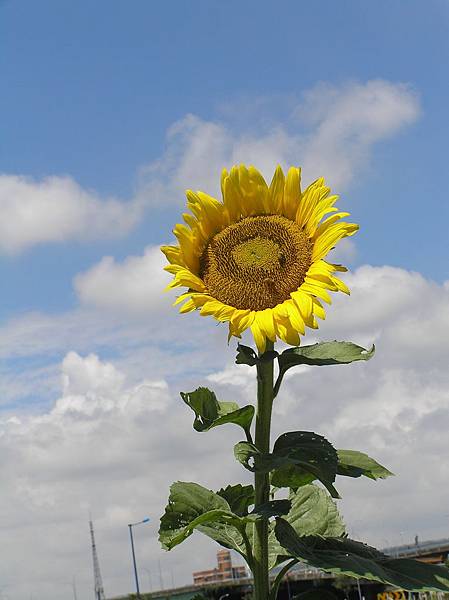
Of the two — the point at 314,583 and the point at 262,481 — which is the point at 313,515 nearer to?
the point at 262,481

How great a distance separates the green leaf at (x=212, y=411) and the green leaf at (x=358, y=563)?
499 millimetres

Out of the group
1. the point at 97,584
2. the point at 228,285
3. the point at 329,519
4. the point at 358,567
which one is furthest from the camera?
the point at 97,584

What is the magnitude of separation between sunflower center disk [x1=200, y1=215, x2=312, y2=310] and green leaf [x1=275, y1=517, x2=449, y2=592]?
106cm

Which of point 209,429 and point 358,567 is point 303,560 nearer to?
point 358,567

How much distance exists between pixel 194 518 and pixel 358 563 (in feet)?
2.66

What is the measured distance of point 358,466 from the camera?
435cm

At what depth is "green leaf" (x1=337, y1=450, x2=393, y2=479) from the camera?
13.9 ft

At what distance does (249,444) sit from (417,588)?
0.97m

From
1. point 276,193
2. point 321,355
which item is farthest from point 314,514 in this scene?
point 276,193

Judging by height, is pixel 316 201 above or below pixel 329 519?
above

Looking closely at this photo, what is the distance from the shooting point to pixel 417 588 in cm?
392

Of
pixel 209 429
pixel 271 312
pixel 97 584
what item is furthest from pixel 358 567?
pixel 97 584

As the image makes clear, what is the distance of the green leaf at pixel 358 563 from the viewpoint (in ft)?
12.8

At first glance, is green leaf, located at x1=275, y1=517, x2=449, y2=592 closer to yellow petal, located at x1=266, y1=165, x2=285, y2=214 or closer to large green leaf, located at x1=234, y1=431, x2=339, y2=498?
large green leaf, located at x1=234, y1=431, x2=339, y2=498
